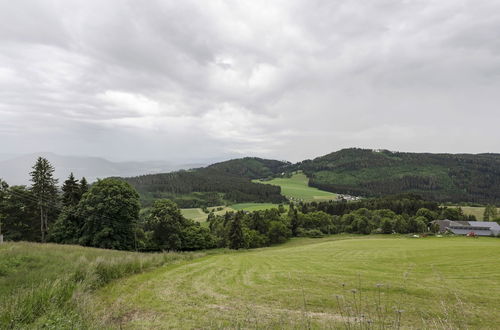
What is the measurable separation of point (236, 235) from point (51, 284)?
47.1 m

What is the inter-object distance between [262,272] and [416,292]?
336 inches

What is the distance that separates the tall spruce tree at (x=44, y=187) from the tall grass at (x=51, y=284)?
26129 millimetres

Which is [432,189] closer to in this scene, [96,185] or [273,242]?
[273,242]

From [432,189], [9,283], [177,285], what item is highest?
[9,283]

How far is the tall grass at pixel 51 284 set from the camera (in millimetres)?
4945

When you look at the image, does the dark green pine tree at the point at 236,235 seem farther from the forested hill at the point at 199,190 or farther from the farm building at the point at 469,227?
the forested hill at the point at 199,190

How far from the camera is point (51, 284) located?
769cm

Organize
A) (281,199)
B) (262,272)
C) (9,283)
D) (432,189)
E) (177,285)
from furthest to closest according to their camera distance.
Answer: (432,189) < (281,199) < (262,272) < (177,285) < (9,283)

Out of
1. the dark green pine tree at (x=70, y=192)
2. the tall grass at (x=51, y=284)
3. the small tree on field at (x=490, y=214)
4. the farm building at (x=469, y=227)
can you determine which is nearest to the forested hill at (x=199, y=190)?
the farm building at (x=469, y=227)

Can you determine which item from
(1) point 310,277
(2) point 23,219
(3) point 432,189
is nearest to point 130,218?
(2) point 23,219

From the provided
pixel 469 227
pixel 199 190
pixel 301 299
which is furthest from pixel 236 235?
pixel 199 190

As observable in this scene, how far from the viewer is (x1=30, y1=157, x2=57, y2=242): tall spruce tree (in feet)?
111

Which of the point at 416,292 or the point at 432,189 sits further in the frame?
the point at 432,189

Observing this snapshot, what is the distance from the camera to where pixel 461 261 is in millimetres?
18828
